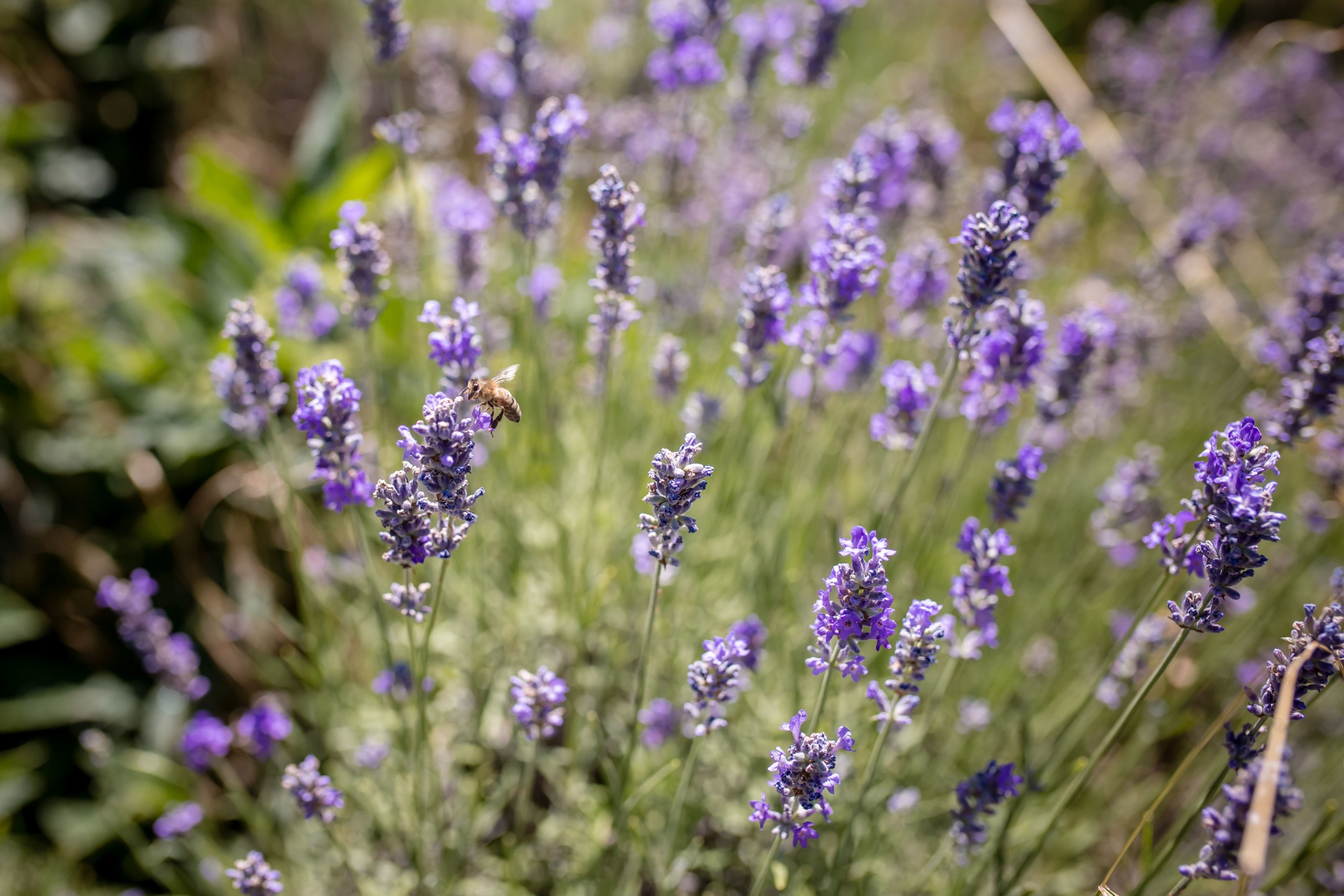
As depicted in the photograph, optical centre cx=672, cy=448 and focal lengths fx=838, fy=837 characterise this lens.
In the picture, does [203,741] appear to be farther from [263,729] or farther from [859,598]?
[859,598]

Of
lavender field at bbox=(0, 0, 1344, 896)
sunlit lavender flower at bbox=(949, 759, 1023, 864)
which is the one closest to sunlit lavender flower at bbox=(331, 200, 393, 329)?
lavender field at bbox=(0, 0, 1344, 896)

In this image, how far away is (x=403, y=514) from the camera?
1.52m

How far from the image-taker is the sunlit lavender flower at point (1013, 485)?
2.08 m

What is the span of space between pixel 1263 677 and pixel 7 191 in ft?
21.1

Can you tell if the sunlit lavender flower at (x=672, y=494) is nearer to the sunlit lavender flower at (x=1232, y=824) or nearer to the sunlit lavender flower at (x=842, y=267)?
the sunlit lavender flower at (x=842, y=267)

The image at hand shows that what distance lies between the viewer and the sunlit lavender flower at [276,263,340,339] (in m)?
3.04

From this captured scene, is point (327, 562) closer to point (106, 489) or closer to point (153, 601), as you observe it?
point (153, 601)

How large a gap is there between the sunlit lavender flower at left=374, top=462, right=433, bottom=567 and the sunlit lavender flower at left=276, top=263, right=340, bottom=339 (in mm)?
1730

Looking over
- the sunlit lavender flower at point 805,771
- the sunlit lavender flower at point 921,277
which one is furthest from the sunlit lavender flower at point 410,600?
the sunlit lavender flower at point 921,277

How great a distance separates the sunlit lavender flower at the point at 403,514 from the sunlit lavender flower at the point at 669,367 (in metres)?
1.27

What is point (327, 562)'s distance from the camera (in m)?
Result: 3.04

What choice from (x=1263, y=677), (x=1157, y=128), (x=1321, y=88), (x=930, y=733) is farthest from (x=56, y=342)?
(x=1321, y=88)

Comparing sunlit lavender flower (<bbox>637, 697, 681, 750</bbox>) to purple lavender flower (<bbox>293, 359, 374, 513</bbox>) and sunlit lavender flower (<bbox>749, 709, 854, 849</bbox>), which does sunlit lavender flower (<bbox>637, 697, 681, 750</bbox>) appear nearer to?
sunlit lavender flower (<bbox>749, 709, 854, 849</bbox>)

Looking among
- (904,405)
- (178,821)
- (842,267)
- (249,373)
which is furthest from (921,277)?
(178,821)
